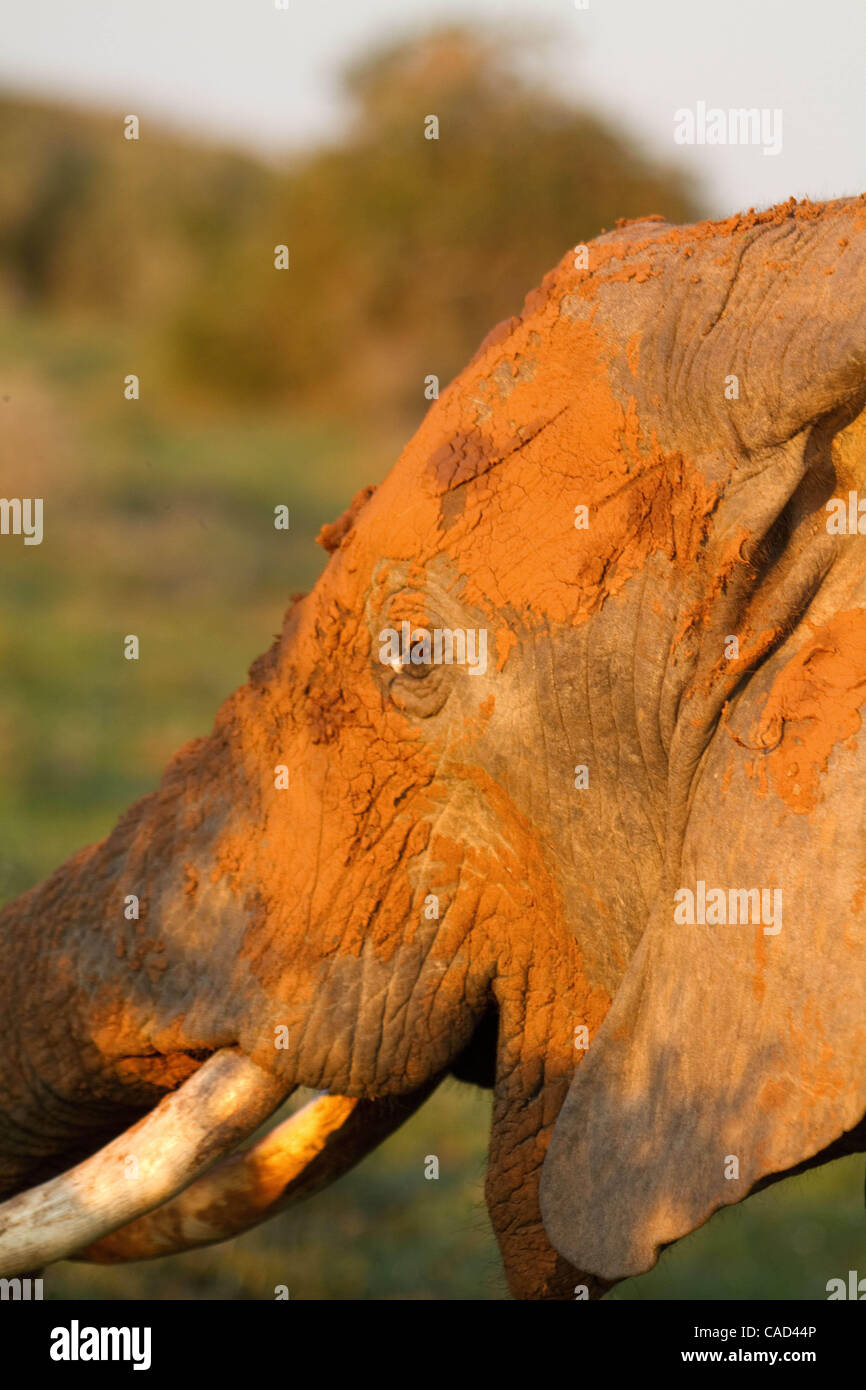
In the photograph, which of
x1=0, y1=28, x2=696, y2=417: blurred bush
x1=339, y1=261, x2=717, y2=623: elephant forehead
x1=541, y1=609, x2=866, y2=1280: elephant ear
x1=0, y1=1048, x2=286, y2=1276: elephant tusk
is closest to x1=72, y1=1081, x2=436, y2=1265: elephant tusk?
x1=0, y1=1048, x2=286, y2=1276: elephant tusk

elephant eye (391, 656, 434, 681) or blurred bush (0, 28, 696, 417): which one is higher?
blurred bush (0, 28, 696, 417)

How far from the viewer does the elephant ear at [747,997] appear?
2.44 m

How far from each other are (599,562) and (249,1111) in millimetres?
1243

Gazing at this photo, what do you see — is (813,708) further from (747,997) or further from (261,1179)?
(261,1179)

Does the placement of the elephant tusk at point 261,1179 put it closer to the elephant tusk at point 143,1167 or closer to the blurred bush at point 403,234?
the elephant tusk at point 143,1167

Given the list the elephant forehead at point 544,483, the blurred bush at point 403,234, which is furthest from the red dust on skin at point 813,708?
the blurred bush at point 403,234

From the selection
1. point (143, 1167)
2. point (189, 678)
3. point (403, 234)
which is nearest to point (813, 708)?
point (143, 1167)

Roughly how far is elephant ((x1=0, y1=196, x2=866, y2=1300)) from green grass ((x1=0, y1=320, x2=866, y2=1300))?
0.71m

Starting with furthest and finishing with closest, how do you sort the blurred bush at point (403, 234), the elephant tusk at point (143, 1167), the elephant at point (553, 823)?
the blurred bush at point (403, 234) → the elephant tusk at point (143, 1167) → the elephant at point (553, 823)

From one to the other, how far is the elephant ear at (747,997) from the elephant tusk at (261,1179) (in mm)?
679

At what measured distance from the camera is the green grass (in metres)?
5.61

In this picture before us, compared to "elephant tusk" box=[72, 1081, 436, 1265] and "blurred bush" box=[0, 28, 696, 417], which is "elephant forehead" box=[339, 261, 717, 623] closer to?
"elephant tusk" box=[72, 1081, 436, 1265]

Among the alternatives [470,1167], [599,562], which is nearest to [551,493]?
[599,562]

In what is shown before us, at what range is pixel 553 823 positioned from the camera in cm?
297
